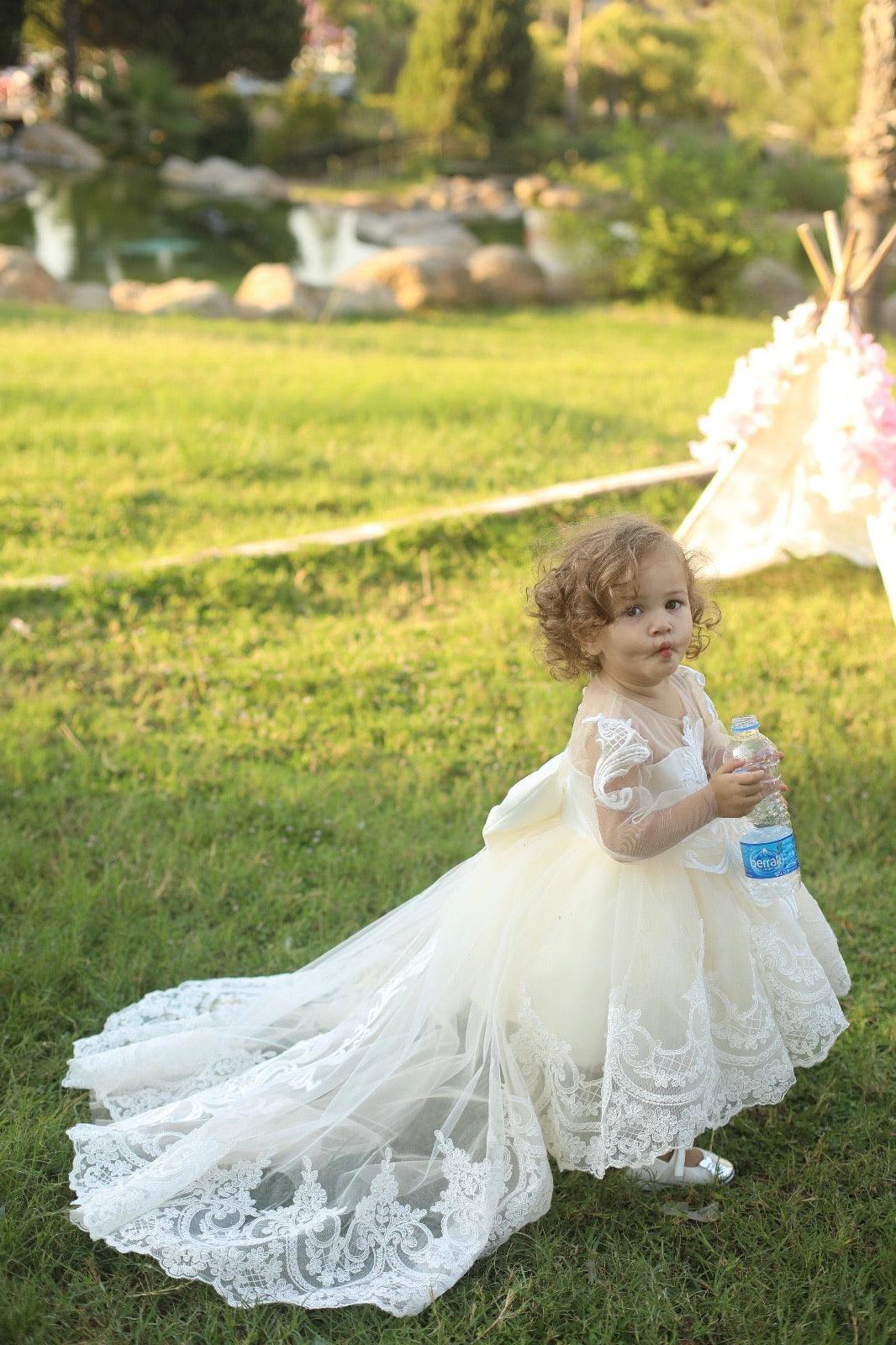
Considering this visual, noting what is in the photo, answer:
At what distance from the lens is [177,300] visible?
1227 centimetres

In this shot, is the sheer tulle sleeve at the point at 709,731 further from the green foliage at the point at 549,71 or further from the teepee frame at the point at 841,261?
the green foliage at the point at 549,71

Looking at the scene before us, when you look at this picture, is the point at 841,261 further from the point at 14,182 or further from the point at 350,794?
the point at 14,182

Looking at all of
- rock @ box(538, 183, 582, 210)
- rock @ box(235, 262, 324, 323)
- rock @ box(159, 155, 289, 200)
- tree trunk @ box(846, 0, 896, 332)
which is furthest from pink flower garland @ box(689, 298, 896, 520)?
rock @ box(159, 155, 289, 200)

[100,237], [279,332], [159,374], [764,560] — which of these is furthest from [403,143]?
[764,560]

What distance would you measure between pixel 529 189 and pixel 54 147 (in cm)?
1000

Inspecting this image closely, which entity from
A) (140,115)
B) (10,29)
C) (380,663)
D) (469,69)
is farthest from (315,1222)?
(469,69)

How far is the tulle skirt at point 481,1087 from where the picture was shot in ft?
7.89

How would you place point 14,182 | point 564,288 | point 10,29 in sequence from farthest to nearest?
point 10,29, point 14,182, point 564,288

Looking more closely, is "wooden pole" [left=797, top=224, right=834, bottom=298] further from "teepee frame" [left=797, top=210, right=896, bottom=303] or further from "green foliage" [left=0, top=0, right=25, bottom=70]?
"green foliage" [left=0, top=0, right=25, bottom=70]

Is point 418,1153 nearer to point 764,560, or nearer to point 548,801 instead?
point 548,801

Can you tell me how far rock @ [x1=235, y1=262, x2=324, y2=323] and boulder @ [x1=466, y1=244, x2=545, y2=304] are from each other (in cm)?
210

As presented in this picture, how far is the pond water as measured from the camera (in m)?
16.3

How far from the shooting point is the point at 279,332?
11.0 meters

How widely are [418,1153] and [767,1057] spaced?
73cm
